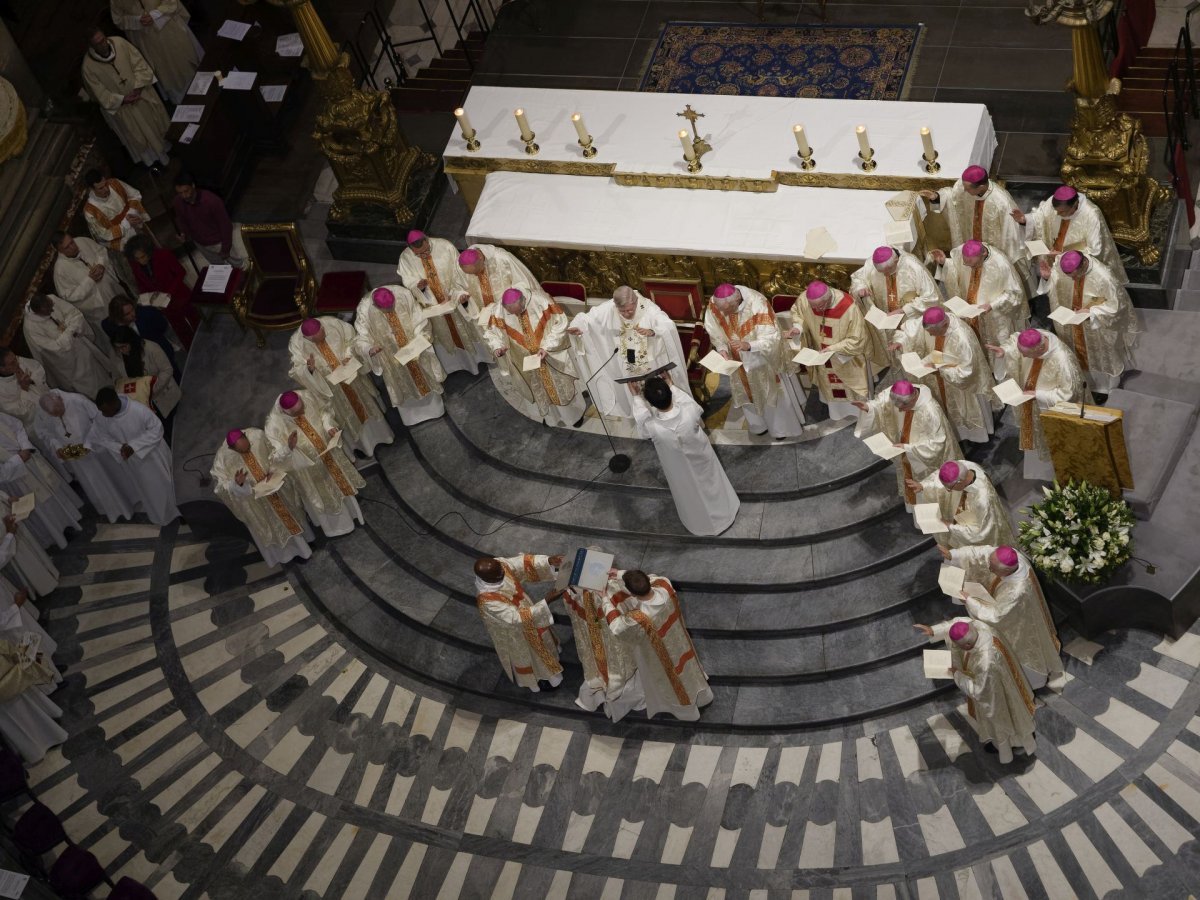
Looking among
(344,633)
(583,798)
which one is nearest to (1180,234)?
(583,798)

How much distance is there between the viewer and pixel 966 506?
42.8 ft

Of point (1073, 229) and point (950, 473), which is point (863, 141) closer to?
point (1073, 229)

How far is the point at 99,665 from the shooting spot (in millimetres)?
15617

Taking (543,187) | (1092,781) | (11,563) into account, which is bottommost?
(1092,781)

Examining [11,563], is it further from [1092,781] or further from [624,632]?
[1092,781]

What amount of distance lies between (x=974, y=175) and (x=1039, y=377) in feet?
5.60

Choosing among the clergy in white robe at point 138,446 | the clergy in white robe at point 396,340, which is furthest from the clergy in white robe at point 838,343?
the clergy in white robe at point 138,446

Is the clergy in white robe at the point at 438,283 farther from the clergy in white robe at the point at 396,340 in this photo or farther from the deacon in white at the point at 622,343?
the deacon in white at the point at 622,343

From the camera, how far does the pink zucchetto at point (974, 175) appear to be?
14.1 metres

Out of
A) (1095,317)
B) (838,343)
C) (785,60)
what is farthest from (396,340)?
(1095,317)

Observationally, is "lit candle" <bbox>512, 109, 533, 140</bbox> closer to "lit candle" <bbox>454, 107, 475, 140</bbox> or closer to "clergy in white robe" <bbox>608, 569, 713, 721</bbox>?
"lit candle" <bbox>454, 107, 475, 140</bbox>

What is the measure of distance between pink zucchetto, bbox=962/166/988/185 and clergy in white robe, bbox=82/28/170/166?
8260mm

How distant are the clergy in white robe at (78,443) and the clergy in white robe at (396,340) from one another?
2.57m

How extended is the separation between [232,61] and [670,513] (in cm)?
714
